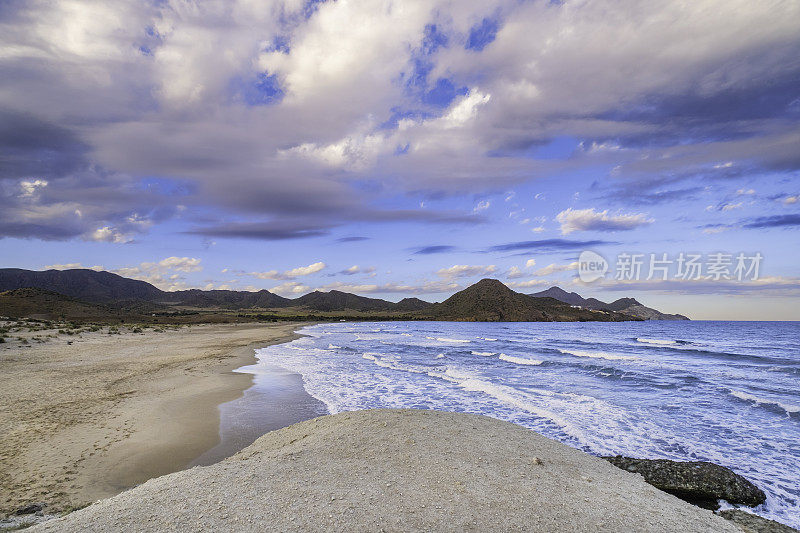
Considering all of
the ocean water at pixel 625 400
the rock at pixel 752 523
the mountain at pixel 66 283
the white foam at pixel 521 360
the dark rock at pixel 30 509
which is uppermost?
the mountain at pixel 66 283

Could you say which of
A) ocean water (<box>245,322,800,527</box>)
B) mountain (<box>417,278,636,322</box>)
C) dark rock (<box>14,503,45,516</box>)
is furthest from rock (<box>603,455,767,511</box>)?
mountain (<box>417,278,636,322</box>)

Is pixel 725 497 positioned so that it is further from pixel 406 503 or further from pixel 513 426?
pixel 406 503

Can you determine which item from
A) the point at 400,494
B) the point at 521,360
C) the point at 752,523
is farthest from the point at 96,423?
the point at 521,360

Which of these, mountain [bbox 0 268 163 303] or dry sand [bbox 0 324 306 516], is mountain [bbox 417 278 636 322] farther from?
dry sand [bbox 0 324 306 516]

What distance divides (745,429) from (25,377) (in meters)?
28.7

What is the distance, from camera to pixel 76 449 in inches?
345

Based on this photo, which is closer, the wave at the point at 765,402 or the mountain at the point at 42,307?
the wave at the point at 765,402

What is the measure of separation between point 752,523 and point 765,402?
14110 mm

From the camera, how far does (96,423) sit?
10875 millimetres

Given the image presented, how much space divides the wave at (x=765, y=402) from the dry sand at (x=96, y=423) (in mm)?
20875

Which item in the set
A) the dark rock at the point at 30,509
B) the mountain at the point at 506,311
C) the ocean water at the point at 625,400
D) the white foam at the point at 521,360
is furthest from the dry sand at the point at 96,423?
the mountain at the point at 506,311

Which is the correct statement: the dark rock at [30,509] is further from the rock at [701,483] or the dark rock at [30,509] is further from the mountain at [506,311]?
the mountain at [506,311]

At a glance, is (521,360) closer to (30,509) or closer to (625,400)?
(625,400)

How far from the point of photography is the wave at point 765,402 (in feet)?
48.3
